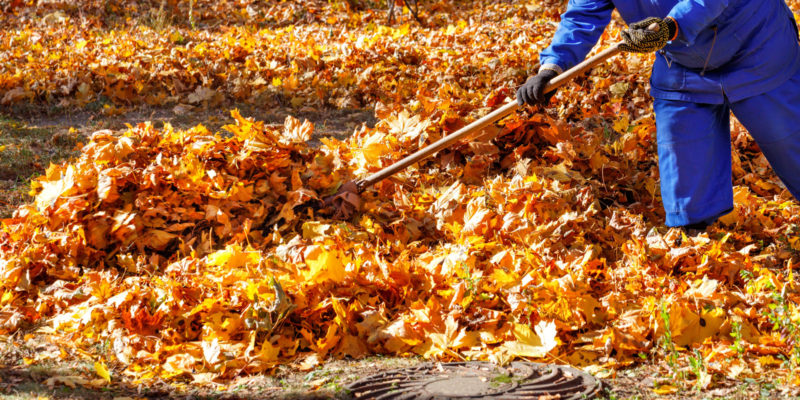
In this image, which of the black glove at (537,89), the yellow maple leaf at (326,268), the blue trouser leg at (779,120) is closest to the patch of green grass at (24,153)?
the yellow maple leaf at (326,268)

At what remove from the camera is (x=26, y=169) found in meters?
4.93

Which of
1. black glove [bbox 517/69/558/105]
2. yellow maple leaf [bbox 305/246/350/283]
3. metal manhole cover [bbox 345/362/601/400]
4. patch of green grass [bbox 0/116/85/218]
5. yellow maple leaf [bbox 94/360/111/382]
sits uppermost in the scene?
black glove [bbox 517/69/558/105]

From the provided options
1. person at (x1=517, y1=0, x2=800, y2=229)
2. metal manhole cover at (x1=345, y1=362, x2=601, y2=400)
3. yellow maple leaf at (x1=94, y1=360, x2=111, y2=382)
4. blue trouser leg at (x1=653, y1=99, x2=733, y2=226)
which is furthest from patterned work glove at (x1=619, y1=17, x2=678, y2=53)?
Result: yellow maple leaf at (x1=94, y1=360, x2=111, y2=382)

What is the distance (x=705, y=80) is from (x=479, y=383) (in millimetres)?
1734

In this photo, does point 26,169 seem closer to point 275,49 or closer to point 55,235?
point 55,235

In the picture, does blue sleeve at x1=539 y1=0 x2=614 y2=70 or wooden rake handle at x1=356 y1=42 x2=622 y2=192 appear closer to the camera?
wooden rake handle at x1=356 y1=42 x2=622 y2=192

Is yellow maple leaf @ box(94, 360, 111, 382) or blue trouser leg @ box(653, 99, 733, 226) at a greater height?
blue trouser leg @ box(653, 99, 733, 226)

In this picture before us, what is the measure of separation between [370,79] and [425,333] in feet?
14.4

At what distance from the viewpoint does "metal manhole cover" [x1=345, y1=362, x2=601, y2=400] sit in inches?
89.0

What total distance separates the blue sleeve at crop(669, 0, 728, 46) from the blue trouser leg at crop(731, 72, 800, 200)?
0.45 metres

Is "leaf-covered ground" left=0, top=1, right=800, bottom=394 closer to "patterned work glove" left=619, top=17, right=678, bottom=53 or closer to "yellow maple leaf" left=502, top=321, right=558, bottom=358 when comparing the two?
"yellow maple leaf" left=502, top=321, right=558, bottom=358

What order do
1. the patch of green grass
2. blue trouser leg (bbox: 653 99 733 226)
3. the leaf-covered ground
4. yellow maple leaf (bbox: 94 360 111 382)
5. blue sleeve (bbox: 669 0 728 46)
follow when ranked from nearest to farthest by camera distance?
yellow maple leaf (bbox: 94 360 111 382) < the leaf-covered ground < blue sleeve (bbox: 669 0 728 46) < blue trouser leg (bbox: 653 99 733 226) < the patch of green grass

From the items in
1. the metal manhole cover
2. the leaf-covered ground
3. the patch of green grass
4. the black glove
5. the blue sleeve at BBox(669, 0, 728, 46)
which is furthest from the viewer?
the patch of green grass

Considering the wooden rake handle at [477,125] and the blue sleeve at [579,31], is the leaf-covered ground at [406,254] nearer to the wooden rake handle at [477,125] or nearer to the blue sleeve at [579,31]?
the wooden rake handle at [477,125]
